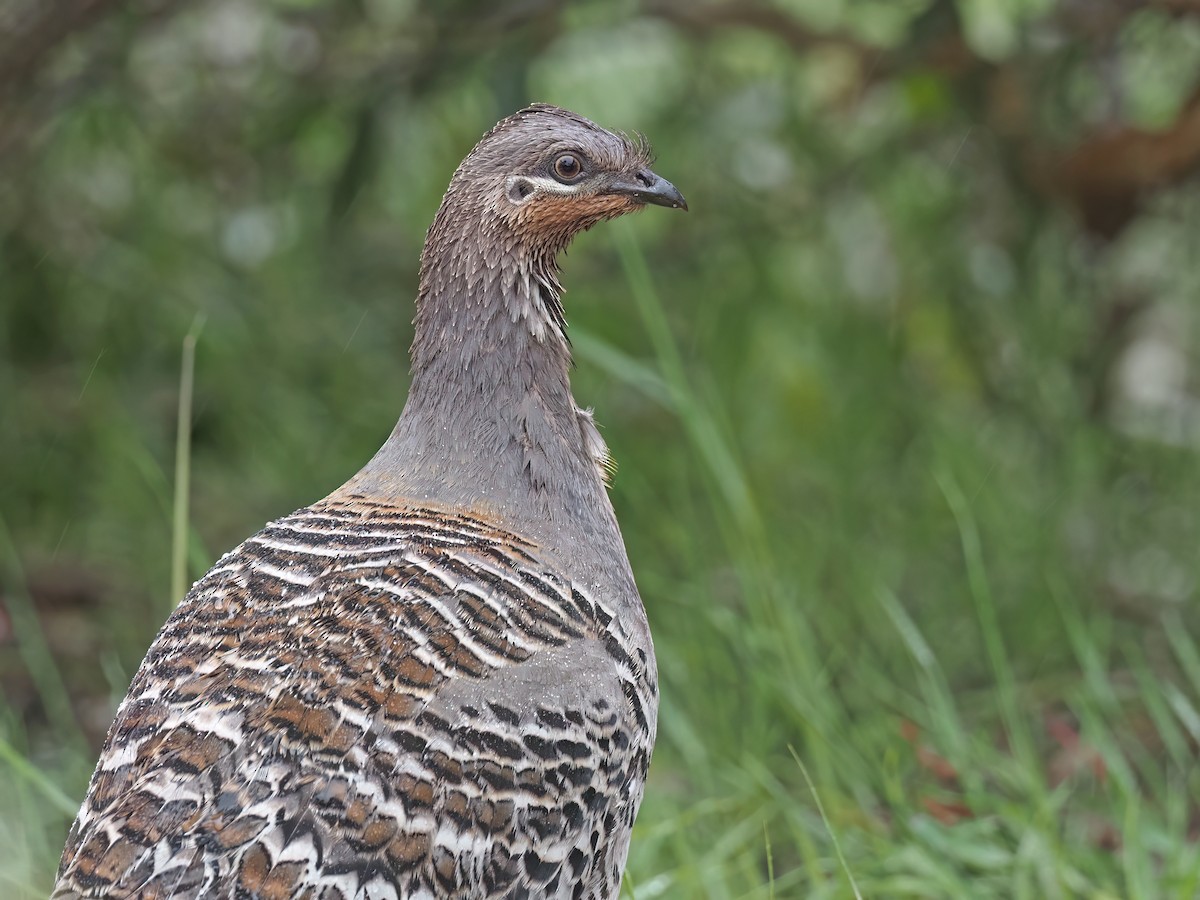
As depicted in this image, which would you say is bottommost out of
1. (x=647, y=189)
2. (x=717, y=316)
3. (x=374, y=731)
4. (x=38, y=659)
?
(x=38, y=659)

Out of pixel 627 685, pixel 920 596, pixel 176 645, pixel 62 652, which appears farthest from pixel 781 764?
pixel 62 652

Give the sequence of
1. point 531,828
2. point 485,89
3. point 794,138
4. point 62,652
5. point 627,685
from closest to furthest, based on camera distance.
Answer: point 531,828 → point 627,685 → point 485,89 → point 794,138 → point 62,652

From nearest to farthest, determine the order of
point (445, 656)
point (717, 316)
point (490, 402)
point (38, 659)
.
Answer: point (445, 656) < point (490, 402) < point (38, 659) < point (717, 316)

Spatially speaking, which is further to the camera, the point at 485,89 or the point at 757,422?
the point at 757,422

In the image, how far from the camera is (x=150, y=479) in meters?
4.20

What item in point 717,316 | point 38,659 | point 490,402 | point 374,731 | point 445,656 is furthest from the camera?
point 717,316

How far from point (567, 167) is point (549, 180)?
0.17 feet

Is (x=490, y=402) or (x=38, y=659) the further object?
(x=38, y=659)

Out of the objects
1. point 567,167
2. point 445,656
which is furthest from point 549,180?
point 445,656

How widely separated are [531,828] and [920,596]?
11.1ft

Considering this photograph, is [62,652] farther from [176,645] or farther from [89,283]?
[176,645]

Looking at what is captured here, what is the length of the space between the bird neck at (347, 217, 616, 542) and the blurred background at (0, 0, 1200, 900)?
1.26 meters

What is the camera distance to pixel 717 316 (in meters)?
6.14

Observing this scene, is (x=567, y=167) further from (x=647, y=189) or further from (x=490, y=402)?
(x=490, y=402)
